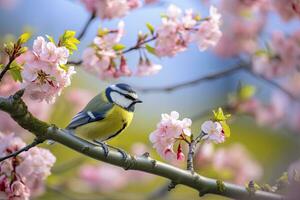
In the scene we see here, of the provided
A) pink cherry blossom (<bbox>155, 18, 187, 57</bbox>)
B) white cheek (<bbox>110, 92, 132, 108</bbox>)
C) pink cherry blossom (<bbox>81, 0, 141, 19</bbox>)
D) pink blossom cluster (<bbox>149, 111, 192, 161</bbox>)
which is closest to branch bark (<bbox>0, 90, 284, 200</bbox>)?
pink blossom cluster (<bbox>149, 111, 192, 161</bbox>)

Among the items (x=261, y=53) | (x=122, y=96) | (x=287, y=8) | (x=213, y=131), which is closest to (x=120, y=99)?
(x=122, y=96)

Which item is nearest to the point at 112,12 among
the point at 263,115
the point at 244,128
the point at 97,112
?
the point at 97,112

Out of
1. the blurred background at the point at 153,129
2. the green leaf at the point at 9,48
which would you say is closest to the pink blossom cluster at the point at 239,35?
the blurred background at the point at 153,129

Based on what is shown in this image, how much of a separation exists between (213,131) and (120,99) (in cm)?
67

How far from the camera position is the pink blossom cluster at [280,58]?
357 cm

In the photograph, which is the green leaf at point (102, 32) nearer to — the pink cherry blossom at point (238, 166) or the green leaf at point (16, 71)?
the green leaf at point (16, 71)

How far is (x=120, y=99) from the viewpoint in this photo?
2.69 meters

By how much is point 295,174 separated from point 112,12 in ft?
3.62

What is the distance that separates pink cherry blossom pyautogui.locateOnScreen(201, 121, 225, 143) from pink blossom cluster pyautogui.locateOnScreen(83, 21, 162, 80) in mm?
667

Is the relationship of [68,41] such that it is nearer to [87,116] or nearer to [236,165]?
[87,116]

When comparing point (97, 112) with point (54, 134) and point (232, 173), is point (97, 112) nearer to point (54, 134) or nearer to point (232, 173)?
point (54, 134)

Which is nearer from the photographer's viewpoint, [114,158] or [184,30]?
[114,158]

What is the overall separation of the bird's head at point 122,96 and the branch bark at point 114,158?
57 centimetres

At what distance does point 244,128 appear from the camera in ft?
31.7
